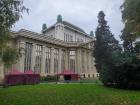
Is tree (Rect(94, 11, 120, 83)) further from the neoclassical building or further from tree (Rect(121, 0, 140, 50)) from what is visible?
tree (Rect(121, 0, 140, 50))

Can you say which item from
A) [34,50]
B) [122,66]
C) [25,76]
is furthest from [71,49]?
[122,66]

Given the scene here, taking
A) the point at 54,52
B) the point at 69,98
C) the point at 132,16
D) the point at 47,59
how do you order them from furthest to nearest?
the point at 54,52, the point at 47,59, the point at 132,16, the point at 69,98

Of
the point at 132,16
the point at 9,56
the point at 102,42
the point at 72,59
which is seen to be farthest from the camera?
the point at 72,59

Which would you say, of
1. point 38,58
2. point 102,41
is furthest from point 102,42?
point 38,58

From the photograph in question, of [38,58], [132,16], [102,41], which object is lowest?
[38,58]

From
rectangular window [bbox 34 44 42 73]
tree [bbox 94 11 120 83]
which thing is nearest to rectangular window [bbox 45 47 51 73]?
rectangular window [bbox 34 44 42 73]

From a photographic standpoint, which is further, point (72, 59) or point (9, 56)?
point (72, 59)

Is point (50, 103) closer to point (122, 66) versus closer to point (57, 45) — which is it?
point (122, 66)

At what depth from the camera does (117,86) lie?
A: 3131 centimetres

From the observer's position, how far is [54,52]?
75375 mm

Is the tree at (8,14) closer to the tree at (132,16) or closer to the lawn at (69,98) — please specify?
the lawn at (69,98)

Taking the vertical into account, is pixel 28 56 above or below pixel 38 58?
above

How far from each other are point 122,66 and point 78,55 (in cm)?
5203

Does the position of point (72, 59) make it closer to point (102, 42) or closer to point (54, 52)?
point (54, 52)
